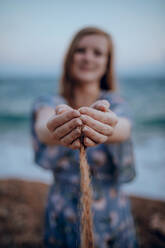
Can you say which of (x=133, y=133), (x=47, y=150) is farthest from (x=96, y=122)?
(x=133, y=133)

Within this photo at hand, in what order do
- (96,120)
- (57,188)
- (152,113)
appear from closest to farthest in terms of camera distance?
(96,120) → (57,188) → (152,113)

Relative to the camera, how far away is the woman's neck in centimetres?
186

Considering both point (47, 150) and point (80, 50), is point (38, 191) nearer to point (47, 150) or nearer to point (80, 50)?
point (47, 150)

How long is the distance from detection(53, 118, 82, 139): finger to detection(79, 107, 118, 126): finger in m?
0.05

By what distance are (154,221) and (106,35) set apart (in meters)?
2.80

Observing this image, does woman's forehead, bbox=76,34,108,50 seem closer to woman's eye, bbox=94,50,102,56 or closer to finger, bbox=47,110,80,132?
woman's eye, bbox=94,50,102,56

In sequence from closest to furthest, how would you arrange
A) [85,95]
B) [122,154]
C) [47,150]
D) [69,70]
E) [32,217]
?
[122,154]
[47,150]
[85,95]
[69,70]
[32,217]

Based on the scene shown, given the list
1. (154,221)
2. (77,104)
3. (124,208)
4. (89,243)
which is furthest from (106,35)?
(154,221)

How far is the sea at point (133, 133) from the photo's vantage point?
181 inches

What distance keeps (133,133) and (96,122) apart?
974cm

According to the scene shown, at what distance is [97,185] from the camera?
5.17 feet

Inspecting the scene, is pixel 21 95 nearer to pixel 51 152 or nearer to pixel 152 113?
pixel 152 113

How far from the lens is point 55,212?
5.43ft

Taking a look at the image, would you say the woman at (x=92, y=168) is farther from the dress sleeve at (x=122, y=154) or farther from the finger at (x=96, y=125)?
the finger at (x=96, y=125)
